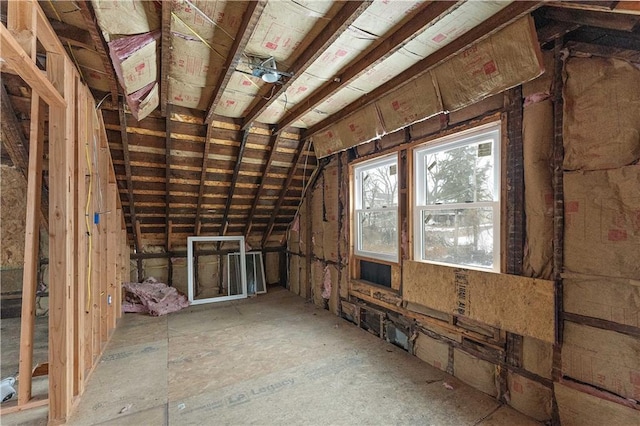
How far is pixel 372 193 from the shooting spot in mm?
3727

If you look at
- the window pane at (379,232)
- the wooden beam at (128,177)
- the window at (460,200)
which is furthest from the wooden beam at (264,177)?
the window at (460,200)

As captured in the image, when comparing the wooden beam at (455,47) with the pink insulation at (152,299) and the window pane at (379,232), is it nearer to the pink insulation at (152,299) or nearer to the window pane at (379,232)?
the window pane at (379,232)

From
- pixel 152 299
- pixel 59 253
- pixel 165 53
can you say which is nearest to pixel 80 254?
pixel 59 253

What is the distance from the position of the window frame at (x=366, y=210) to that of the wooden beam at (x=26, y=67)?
2912 mm

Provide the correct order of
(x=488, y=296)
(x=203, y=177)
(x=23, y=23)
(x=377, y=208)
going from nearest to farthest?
1. (x=23, y=23)
2. (x=488, y=296)
3. (x=377, y=208)
4. (x=203, y=177)

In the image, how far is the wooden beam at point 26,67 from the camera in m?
1.42

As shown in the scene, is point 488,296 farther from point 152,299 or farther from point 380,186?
point 152,299

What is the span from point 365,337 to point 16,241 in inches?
204

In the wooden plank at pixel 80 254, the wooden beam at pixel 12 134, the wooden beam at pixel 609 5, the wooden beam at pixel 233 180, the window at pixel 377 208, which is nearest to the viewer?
the wooden beam at pixel 609 5

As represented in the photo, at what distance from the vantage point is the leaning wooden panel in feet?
6.35

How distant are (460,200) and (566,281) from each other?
97 centimetres

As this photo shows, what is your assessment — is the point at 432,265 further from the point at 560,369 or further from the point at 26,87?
the point at 26,87

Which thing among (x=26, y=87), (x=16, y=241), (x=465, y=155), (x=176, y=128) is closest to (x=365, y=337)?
(x=465, y=155)

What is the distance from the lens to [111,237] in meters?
3.42
